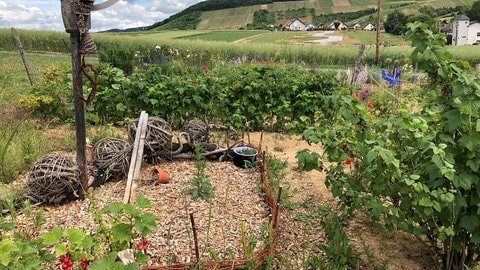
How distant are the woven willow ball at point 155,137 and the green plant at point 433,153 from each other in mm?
1893

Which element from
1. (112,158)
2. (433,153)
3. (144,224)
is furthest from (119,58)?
(433,153)

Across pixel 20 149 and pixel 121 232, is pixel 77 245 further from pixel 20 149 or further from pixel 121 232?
pixel 20 149

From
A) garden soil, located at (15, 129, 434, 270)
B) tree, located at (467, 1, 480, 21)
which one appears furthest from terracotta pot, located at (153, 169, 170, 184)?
tree, located at (467, 1, 480, 21)

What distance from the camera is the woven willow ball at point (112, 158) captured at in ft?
12.6

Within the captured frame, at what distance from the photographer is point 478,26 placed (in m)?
42.6

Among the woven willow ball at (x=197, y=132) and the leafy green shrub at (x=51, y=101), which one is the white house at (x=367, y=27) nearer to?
the leafy green shrub at (x=51, y=101)

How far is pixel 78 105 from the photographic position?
3314 millimetres

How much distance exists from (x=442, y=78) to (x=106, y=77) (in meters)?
5.38

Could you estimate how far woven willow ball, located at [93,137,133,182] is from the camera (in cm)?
386

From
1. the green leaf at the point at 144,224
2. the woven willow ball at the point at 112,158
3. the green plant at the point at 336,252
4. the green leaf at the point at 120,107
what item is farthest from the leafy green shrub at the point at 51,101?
the green leaf at the point at 144,224

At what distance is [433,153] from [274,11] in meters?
68.1

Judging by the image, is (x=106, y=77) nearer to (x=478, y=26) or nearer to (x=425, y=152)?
(x=425, y=152)

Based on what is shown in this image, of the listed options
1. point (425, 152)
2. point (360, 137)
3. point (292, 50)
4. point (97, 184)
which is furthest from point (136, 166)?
point (292, 50)

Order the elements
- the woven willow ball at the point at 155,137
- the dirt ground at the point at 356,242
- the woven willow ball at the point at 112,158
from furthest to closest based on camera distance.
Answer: the woven willow ball at the point at 155,137, the woven willow ball at the point at 112,158, the dirt ground at the point at 356,242
